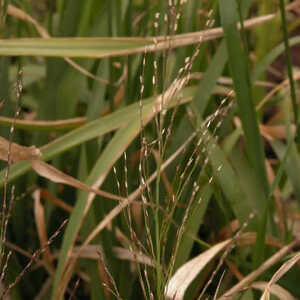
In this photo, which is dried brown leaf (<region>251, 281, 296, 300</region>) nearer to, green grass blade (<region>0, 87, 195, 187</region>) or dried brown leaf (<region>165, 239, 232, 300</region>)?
dried brown leaf (<region>165, 239, 232, 300</region>)

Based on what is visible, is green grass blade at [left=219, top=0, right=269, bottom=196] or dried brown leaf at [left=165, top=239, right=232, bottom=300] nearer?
dried brown leaf at [left=165, top=239, right=232, bottom=300]

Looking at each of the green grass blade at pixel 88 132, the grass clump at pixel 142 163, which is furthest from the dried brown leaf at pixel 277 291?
the green grass blade at pixel 88 132

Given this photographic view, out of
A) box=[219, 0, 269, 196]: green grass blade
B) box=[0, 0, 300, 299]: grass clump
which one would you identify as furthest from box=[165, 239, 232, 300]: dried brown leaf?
box=[219, 0, 269, 196]: green grass blade

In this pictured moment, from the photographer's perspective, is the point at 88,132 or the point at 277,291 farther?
the point at 88,132

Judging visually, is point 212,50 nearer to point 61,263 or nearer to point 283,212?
point 283,212

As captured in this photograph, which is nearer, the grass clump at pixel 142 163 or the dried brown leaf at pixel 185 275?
the dried brown leaf at pixel 185 275

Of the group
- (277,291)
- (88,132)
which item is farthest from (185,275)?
(88,132)

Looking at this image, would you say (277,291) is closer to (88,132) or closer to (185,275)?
(185,275)

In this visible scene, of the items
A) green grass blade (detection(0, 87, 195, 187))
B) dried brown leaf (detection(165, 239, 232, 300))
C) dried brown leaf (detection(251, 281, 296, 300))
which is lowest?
dried brown leaf (detection(251, 281, 296, 300))

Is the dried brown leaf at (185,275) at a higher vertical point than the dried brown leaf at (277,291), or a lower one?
higher

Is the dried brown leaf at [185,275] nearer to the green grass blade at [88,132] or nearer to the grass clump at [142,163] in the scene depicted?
the grass clump at [142,163]

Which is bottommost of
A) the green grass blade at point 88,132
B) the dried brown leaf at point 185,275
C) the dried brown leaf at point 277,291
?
the dried brown leaf at point 277,291
